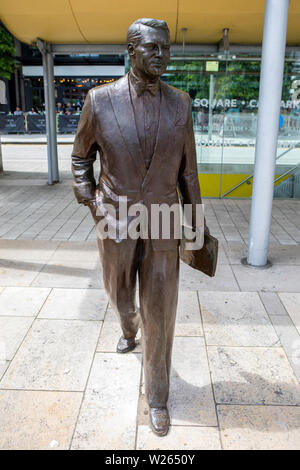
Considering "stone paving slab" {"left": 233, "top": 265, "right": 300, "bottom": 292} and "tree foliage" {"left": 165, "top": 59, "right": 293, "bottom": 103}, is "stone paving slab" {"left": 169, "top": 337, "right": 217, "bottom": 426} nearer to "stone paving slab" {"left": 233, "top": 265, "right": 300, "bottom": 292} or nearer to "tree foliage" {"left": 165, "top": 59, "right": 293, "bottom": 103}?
"stone paving slab" {"left": 233, "top": 265, "right": 300, "bottom": 292}

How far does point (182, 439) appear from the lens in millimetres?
2592

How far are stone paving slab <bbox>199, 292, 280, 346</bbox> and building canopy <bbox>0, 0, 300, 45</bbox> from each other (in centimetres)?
523

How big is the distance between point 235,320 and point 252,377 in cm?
90

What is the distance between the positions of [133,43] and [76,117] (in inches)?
986

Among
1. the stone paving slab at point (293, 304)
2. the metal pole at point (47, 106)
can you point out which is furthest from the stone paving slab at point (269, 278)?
the metal pole at point (47, 106)

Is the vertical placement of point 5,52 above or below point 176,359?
above

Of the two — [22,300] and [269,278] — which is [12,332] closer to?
[22,300]

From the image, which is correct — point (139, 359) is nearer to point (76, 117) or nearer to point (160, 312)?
point (160, 312)

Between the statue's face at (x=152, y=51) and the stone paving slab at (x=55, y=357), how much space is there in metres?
2.18

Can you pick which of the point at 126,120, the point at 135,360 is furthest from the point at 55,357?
the point at 126,120

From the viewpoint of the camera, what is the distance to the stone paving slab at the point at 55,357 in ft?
10.2

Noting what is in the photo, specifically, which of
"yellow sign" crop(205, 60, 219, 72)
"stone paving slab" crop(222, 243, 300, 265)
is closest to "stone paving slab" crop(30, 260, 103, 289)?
"stone paving slab" crop(222, 243, 300, 265)

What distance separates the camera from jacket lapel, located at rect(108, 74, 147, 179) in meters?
2.36

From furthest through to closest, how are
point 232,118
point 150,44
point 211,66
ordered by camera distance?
point 232,118
point 211,66
point 150,44
